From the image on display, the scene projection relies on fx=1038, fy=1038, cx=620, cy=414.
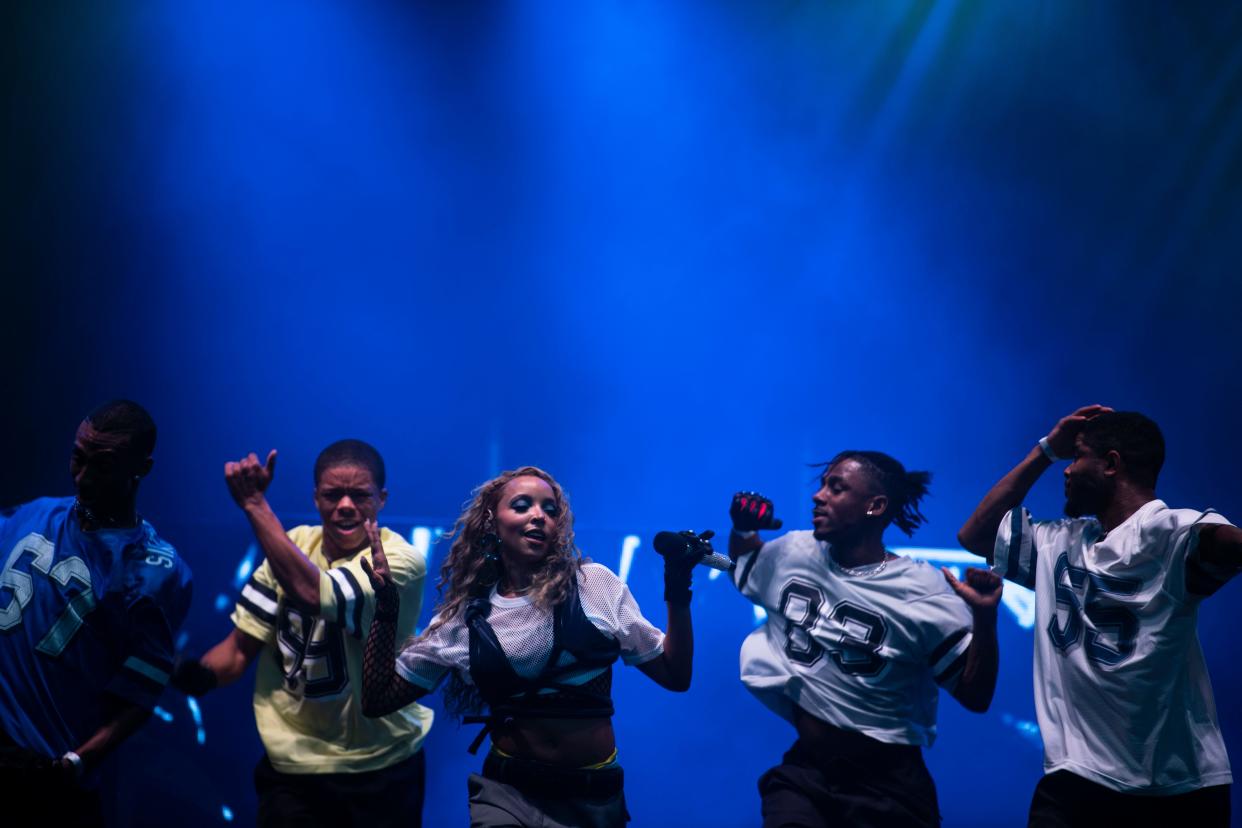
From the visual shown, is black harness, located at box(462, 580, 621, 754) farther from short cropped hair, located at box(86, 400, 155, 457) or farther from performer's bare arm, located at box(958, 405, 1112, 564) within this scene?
performer's bare arm, located at box(958, 405, 1112, 564)

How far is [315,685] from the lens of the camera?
3406 mm

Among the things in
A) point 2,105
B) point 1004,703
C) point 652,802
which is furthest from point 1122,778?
point 2,105

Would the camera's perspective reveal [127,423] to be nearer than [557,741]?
No

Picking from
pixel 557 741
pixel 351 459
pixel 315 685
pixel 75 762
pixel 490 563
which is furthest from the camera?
pixel 351 459

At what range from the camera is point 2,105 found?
4508mm

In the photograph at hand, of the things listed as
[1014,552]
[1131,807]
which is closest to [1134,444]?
[1014,552]

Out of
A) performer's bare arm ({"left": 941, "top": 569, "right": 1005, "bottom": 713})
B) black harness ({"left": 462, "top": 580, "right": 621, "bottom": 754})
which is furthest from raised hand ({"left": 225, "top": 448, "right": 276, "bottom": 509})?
performer's bare arm ({"left": 941, "top": 569, "right": 1005, "bottom": 713})

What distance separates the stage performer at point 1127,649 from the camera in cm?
301

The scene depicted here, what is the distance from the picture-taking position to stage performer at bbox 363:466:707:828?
2945mm

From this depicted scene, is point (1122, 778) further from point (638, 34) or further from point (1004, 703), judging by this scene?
point (638, 34)

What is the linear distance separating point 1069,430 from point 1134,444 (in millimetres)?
224

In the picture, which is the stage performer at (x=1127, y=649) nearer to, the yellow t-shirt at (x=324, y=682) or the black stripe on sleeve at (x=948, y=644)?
the black stripe on sleeve at (x=948, y=644)

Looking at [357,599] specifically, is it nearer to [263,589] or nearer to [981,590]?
[263,589]

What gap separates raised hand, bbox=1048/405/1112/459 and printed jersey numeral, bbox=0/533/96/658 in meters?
3.07
